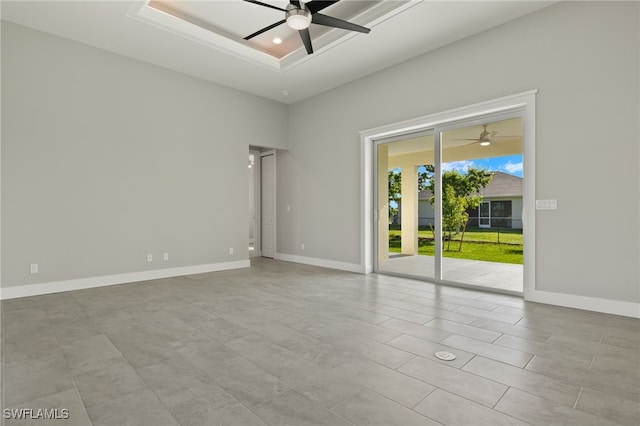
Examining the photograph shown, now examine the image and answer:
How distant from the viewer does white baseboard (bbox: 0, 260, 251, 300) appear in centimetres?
431

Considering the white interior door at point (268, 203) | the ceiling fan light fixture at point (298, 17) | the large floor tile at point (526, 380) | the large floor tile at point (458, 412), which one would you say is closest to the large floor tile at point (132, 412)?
the large floor tile at point (458, 412)

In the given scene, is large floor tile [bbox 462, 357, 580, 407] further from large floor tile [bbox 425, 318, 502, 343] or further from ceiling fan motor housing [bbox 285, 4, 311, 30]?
ceiling fan motor housing [bbox 285, 4, 311, 30]

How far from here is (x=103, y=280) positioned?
16.4ft

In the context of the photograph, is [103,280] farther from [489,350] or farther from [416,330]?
[489,350]

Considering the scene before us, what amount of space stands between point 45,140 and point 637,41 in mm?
7205

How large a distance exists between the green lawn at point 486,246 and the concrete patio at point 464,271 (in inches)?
8.6

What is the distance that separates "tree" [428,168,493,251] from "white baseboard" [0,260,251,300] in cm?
410

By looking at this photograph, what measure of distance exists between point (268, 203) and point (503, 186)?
5266 millimetres

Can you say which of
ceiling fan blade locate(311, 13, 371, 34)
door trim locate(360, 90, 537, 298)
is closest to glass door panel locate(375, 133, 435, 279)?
door trim locate(360, 90, 537, 298)

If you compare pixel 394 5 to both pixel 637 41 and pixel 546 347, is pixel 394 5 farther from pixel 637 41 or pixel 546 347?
pixel 546 347

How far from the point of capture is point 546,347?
106 inches

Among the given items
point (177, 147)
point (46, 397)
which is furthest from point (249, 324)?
point (177, 147)

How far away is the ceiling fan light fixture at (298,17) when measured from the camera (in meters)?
3.56

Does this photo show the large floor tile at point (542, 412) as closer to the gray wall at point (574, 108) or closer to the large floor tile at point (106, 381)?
the large floor tile at point (106, 381)
